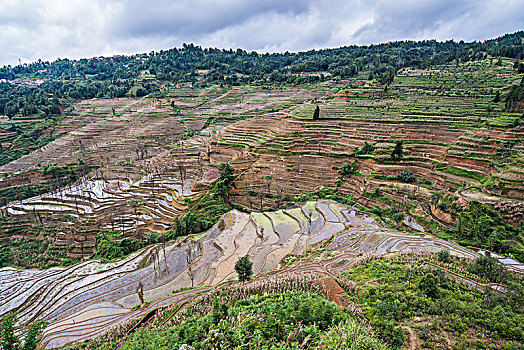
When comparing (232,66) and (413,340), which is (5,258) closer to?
(413,340)

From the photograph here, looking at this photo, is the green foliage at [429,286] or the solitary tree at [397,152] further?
the solitary tree at [397,152]

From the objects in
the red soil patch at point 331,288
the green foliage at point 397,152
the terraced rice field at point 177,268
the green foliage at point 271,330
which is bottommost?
the terraced rice field at point 177,268

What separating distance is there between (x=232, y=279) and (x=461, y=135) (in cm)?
3349

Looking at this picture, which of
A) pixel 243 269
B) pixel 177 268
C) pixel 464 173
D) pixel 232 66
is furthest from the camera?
pixel 232 66

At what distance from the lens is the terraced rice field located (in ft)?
54.8

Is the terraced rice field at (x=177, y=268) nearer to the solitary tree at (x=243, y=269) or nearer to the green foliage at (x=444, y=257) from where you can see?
the solitary tree at (x=243, y=269)

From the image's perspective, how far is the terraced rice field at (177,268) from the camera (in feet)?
54.8

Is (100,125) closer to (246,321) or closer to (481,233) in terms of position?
(246,321)

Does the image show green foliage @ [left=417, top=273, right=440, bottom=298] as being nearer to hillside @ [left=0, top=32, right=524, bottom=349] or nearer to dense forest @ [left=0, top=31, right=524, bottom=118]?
hillside @ [left=0, top=32, right=524, bottom=349]

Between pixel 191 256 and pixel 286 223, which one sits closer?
pixel 191 256

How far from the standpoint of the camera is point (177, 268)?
20.6 metres

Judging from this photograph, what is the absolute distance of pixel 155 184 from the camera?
35.1m

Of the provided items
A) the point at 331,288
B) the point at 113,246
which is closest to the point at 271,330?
the point at 331,288

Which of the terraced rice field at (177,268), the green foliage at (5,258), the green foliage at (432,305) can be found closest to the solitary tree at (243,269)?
the terraced rice field at (177,268)
